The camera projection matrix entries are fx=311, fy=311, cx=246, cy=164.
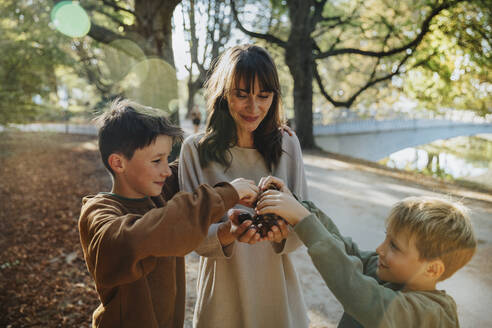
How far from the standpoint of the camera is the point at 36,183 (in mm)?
8914

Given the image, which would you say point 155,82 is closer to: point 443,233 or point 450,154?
point 443,233

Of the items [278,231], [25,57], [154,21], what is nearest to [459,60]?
[154,21]

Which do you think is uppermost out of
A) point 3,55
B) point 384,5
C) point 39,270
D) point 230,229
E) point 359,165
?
point 384,5

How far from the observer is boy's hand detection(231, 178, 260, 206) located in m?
1.32

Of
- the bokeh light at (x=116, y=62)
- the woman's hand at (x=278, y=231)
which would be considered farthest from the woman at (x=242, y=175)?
the bokeh light at (x=116, y=62)

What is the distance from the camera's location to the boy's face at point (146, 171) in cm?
145

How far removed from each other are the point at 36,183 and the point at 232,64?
944 centimetres

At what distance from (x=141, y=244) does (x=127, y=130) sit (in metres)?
0.61

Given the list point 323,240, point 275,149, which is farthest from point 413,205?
point 275,149

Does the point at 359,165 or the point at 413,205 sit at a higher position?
the point at 413,205

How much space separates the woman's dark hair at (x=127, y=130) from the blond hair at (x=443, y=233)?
1.16 meters

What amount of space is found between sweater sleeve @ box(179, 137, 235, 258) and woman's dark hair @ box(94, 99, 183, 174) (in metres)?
0.23

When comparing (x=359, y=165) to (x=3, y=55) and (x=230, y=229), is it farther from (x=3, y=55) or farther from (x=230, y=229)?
(x=3, y=55)

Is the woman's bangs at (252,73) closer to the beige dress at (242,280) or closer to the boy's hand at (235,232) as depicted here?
the beige dress at (242,280)
